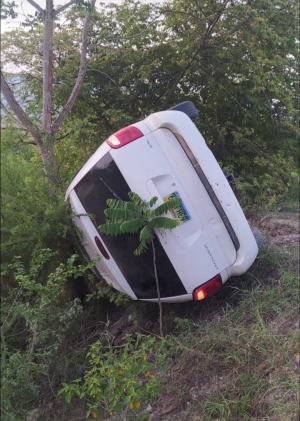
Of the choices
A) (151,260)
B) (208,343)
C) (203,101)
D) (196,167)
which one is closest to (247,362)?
(208,343)

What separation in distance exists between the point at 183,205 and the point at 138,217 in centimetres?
45

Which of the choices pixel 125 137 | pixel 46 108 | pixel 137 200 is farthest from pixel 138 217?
pixel 46 108

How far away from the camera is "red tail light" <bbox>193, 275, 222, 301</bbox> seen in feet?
11.8

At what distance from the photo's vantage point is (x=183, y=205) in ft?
11.9

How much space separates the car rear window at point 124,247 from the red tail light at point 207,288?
11cm

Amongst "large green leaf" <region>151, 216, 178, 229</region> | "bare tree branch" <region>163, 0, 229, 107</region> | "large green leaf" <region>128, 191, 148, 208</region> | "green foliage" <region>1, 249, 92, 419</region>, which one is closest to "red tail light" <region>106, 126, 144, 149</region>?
"large green leaf" <region>128, 191, 148, 208</region>

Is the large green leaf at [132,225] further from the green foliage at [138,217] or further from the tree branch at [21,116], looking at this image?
the tree branch at [21,116]

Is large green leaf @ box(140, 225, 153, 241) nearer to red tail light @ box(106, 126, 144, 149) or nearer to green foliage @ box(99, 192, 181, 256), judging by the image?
green foliage @ box(99, 192, 181, 256)

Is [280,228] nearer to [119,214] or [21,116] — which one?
[119,214]

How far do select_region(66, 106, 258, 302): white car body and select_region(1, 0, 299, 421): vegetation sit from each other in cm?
26

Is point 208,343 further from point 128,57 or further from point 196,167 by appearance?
point 128,57

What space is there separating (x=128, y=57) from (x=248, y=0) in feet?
6.38

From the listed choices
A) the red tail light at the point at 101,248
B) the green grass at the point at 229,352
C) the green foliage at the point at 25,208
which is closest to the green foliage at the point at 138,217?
the red tail light at the point at 101,248

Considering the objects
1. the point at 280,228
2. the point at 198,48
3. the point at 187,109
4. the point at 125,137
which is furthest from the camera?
the point at 198,48
